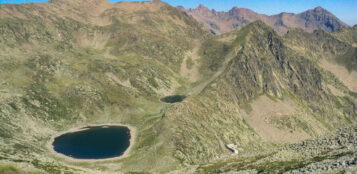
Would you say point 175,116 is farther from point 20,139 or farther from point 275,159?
point 275,159

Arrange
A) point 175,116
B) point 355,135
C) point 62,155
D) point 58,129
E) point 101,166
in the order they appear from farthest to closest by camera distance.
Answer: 1. point 58,129
2. point 175,116
3. point 62,155
4. point 101,166
5. point 355,135

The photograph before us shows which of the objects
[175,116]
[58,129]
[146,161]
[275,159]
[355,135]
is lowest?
[58,129]

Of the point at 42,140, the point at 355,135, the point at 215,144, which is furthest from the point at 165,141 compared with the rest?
the point at 355,135

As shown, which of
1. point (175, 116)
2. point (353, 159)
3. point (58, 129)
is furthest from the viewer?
point (58, 129)

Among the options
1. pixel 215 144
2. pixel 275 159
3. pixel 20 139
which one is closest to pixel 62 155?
pixel 20 139

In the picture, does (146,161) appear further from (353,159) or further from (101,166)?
(353,159)

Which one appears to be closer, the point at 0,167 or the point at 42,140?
the point at 0,167

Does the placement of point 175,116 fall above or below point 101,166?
above
